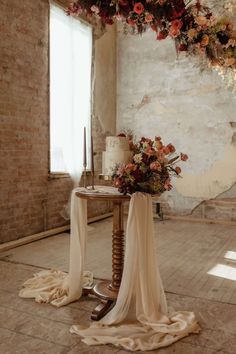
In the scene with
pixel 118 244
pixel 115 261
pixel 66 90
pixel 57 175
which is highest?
pixel 66 90

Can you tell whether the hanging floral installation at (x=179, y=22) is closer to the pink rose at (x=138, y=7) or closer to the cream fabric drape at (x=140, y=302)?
the pink rose at (x=138, y=7)

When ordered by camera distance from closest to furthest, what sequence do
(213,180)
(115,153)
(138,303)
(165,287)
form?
(138,303) < (115,153) < (165,287) < (213,180)

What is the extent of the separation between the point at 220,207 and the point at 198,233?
1.06m

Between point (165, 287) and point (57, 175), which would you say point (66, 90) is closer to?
point (57, 175)

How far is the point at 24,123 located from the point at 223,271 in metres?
3.12

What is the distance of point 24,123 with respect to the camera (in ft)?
16.0

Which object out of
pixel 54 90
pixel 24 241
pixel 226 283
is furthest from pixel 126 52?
pixel 226 283

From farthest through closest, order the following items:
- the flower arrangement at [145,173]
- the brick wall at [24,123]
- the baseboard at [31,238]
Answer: the brick wall at [24,123] → the baseboard at [31,238] → the flower arrangement at [145,173]

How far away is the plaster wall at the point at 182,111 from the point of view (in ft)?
20.9

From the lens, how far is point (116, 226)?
284 cm

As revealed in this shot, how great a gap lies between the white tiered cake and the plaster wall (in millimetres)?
4076

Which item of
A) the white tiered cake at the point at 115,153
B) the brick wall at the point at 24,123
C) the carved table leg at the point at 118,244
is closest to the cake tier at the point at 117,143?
the white tiered cake at the point at 115,153

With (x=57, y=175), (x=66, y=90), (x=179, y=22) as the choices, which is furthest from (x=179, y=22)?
(x=57, y=175)

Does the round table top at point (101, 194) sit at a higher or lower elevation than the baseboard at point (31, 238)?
higher
